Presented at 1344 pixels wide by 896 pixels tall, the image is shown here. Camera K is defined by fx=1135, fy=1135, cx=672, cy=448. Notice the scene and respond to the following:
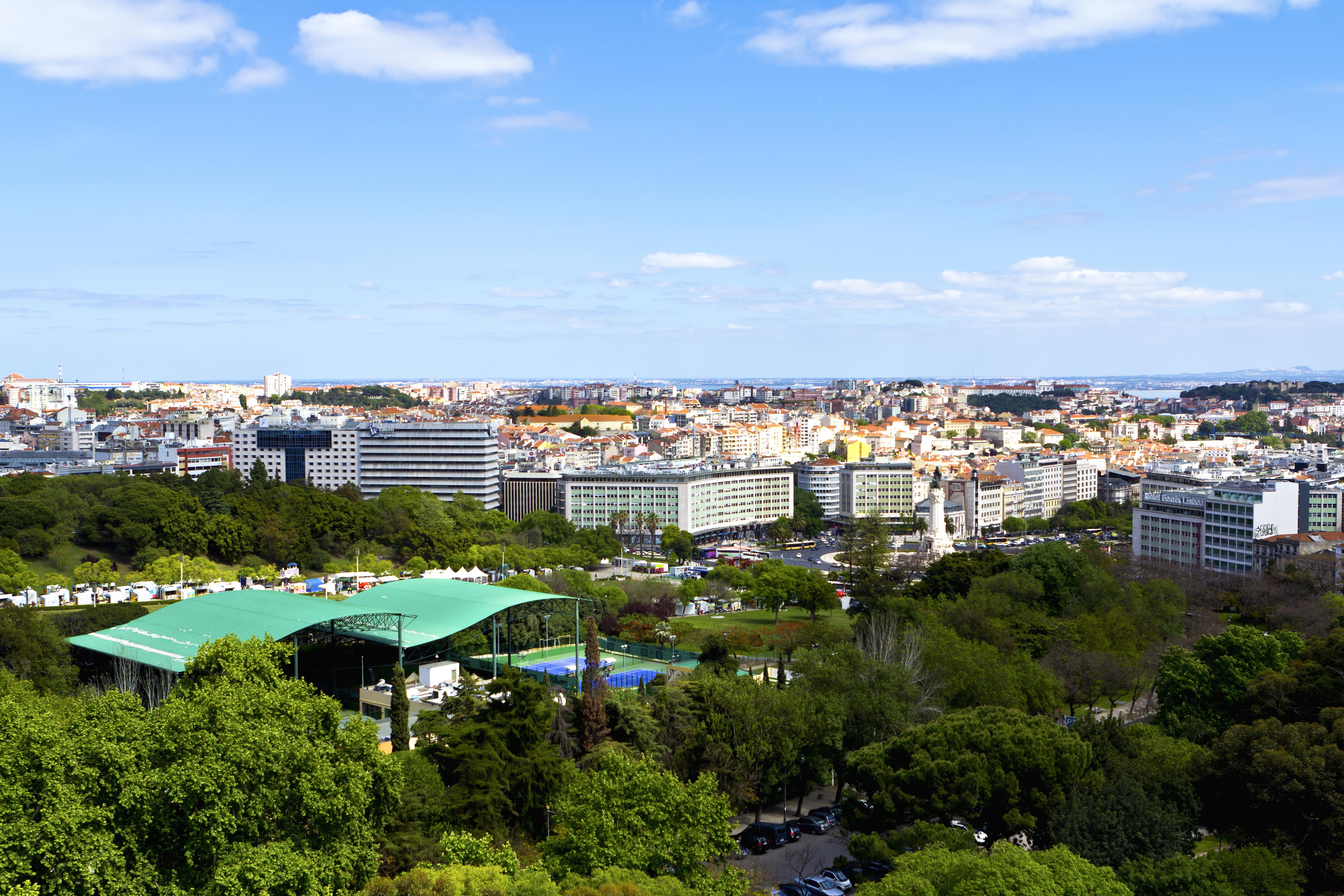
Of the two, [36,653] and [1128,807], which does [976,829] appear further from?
[36,653]

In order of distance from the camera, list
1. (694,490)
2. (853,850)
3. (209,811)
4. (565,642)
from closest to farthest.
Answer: (209,811) → (853,850) → (565,642) → (694,490)

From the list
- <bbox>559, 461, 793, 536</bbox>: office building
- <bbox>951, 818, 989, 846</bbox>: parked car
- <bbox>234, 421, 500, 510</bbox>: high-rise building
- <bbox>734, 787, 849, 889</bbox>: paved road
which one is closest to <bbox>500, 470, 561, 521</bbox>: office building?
<bbox>234, 421, 500, 510</bbox>: high-rise building

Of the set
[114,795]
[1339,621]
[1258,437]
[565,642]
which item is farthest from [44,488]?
[1258,437]

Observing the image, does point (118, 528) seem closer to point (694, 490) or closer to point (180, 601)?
point (180, 601)

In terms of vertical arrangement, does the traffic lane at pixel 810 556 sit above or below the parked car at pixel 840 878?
below

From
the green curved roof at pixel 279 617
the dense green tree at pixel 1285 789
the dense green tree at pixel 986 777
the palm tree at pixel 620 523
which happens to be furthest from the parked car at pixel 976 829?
the palm tree at pixel 620 523

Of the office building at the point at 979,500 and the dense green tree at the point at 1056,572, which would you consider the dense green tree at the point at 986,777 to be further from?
the office building at the point at 979,500

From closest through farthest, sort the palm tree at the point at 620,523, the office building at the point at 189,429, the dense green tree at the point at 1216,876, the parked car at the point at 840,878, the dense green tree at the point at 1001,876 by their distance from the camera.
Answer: the dense green tree at the point at 1001,876, the dense green tree at the point at 1216,876, the parked car at the point at 840,878, the palm tree at the point at 620,523, the office building at the point at 189,429
